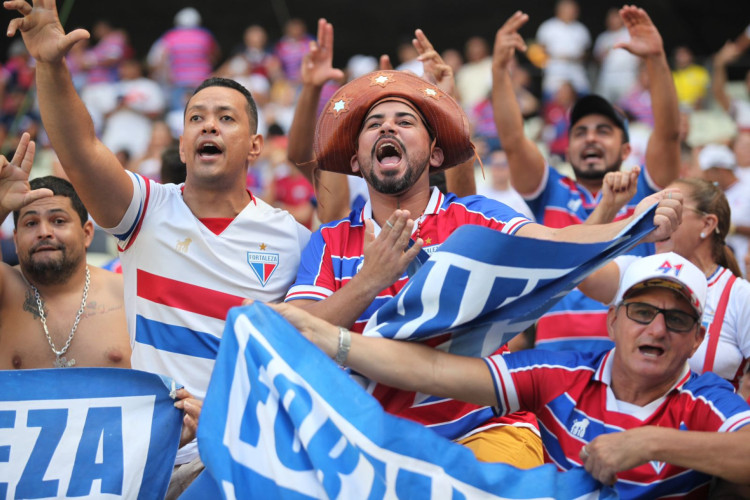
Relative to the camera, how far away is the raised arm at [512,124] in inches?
210

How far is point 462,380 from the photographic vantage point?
3.21 metres

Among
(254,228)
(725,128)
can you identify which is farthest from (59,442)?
(725,128)

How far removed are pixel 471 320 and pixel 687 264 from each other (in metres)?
0.84

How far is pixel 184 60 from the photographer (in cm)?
1420

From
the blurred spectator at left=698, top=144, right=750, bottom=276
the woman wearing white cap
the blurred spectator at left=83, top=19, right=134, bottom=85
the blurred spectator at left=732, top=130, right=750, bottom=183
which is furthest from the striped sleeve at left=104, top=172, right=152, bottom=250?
the blurred spectator at left=83, top=19, right=134, bottom=85

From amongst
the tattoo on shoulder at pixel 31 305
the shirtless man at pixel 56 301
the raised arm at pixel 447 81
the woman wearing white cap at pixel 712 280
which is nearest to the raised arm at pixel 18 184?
the shirtless man at pixel 56 301

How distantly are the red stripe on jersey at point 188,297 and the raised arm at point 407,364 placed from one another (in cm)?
73

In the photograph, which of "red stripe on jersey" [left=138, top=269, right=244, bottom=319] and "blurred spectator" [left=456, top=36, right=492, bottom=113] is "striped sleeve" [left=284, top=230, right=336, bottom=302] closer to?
"red stripe on jersey" [left=138, top=269, right=244, bottom=319]

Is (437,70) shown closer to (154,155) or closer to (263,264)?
(263,264)

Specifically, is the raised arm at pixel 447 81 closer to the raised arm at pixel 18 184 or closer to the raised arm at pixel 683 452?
the raised arm at pixel 18 184

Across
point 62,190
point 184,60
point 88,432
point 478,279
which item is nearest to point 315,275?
point 478,279

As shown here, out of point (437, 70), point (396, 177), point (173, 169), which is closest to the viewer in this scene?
point (396, 177)

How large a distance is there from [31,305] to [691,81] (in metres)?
10.1

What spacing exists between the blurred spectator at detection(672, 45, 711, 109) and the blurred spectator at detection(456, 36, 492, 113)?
249 centimetres
